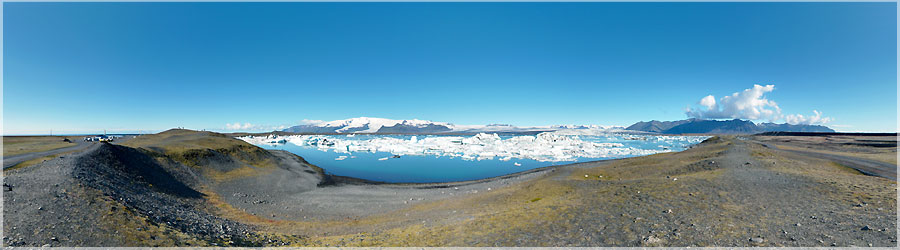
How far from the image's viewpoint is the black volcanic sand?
905cm

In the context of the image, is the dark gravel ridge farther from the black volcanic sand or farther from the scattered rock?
the scattered rock

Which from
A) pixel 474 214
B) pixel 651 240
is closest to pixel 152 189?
pixel 474 214

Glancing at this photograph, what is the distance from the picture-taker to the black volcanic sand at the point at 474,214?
905 cm

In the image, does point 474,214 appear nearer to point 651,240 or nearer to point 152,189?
point 651,240

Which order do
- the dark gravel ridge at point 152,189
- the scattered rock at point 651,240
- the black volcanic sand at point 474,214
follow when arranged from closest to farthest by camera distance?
1. the scattered rock at point 651,240
2. the black volcanic sand at point 474,214
3. the dark gravel ridge at point 152,189

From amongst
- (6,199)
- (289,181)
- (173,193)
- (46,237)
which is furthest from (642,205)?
(289,181)

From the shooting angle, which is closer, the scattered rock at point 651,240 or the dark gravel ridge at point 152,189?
the scattered rock at point 651,240

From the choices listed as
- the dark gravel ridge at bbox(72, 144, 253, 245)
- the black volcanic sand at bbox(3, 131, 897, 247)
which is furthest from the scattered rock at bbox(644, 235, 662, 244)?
the dark gravel ridge at bbox(72, 144, 253, 245)

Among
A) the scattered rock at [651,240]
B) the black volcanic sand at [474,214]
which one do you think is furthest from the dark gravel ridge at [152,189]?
the scattered rock at [651,240]

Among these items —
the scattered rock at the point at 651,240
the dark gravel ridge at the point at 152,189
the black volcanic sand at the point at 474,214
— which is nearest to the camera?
the scattered rock at the point at 651,240

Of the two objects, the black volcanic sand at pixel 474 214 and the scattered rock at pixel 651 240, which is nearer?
the scattered rock at pixel 651 240

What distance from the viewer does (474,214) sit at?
15.3 meters

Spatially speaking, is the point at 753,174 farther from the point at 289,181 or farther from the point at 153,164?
the point at 153,164

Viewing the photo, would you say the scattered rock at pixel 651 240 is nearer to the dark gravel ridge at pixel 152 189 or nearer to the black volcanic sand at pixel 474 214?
the black volcanic sand at pixel 474 214
